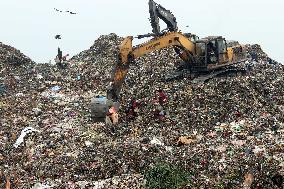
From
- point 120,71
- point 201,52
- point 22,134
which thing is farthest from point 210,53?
point 22,134

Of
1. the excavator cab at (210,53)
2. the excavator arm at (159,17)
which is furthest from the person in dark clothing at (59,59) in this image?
the excavator cab at (210,53)

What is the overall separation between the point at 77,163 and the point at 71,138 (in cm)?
204

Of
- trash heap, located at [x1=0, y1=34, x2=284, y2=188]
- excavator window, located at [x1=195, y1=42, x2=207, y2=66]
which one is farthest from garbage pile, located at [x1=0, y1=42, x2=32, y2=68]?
excavator window, located at [x1=195, y1=42, x2=207, y2=66]

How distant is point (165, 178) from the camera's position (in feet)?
33.1

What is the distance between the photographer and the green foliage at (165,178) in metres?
9.92

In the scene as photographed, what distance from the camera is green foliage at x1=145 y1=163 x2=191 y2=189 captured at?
9.92m

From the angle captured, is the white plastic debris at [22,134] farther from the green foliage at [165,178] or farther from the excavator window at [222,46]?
the excavator window at [222,46]

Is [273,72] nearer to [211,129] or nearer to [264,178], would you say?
[211,129]

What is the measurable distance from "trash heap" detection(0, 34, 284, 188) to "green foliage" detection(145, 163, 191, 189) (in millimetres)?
301

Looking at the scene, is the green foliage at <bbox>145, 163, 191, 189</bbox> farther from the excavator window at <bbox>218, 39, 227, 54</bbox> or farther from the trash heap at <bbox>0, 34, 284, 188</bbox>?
the excavator window at <bbox>218, 39, 227, 54</bbox>

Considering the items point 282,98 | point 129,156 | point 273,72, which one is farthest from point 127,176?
point 273,72

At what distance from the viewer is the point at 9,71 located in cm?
2355

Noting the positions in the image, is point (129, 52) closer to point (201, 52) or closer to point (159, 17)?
point (159, 17)

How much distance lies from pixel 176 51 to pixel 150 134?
4670mm
